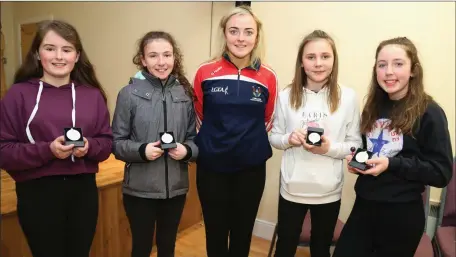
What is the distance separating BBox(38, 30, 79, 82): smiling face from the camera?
5.21 feet

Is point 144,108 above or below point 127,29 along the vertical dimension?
below

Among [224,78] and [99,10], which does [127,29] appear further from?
[224,78]

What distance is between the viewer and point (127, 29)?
437cm

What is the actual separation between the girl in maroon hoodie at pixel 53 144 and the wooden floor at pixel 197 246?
50.2 inches

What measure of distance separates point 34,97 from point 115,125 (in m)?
0.38

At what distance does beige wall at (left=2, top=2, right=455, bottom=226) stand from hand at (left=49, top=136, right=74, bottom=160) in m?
1.87

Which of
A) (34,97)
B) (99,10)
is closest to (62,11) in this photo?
(99,10)

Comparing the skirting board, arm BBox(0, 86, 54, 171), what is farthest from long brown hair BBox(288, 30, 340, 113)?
the skirting board

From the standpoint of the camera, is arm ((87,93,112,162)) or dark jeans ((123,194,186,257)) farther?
dark jeans ((123,194,186,257))

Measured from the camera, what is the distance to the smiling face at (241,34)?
1778mm

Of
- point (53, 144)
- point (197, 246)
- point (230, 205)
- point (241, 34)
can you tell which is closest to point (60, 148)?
point (53, 144)

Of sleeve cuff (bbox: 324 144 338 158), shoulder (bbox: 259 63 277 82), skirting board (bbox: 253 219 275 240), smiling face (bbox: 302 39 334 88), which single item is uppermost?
smiling face (bbox: 302 39 334 88)

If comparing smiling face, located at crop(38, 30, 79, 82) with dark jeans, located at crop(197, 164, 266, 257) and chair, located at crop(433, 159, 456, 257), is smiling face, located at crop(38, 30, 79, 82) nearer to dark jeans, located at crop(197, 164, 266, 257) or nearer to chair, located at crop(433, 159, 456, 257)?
dark jeans, located at crop(197, 164, 266, 257)

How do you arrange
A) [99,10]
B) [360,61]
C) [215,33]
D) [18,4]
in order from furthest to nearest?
[18,4]
[99,10]
[215,33]
[360,61]
